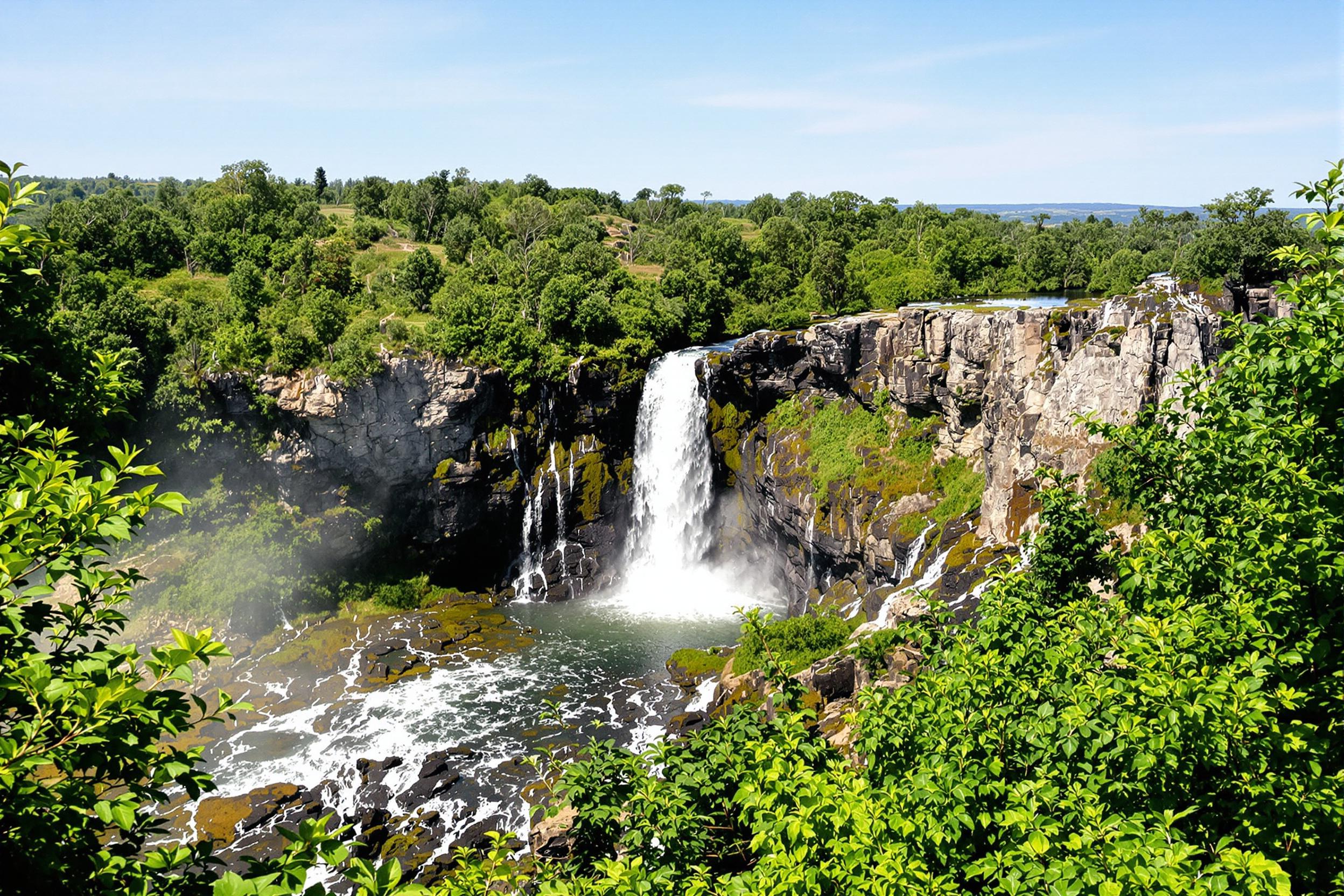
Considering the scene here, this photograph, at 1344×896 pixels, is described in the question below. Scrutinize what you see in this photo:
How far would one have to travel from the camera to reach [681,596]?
167 feet

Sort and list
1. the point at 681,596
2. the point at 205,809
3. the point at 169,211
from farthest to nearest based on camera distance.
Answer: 1. the point at 169,211
2. the point at 681,596
3. the point at 205,809

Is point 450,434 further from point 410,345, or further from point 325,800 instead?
point 325,800

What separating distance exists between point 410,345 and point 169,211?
44.8 meters

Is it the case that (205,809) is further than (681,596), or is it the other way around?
(681,596)

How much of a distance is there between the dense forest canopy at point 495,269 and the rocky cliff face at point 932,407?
21.6 ft

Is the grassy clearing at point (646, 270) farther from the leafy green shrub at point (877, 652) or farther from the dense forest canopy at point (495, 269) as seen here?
the leafy green shrub at point (877, 652)

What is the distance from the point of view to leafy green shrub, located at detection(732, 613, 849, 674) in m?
35.0

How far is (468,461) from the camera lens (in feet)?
165

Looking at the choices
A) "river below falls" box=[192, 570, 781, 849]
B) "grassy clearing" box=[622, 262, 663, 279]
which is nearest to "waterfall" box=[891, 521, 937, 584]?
"river below falls" box=[192, 570, 781, 849]

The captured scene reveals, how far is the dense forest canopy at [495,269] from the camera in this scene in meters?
49.0

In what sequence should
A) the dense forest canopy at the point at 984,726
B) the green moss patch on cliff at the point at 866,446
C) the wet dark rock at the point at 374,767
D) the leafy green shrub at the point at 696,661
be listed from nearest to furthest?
the dense forest canopy at the point at 984,726, the wet dark rock at the point at 374,767, the leafy green shrub at the point at 696,661, the green moss patch on cliff at the point at 866,446

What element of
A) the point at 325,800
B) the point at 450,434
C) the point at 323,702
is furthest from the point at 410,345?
the point at 325,800

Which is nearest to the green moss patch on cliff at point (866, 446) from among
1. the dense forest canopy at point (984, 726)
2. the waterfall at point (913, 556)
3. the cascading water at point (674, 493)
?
the waterfall at point (913, 556)

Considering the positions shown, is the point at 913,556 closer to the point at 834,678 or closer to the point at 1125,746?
the point at 834,678
